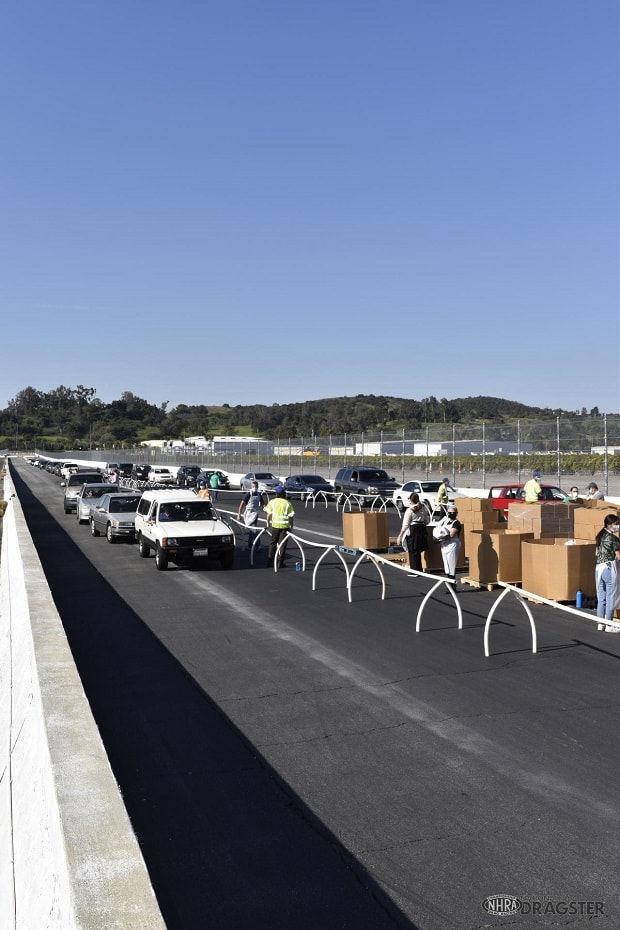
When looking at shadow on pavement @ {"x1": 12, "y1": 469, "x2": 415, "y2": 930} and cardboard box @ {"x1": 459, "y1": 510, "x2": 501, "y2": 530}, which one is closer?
shadow on pavement @ {"x1": 12, "y1": 469, "x2": 415, "y2": 930}

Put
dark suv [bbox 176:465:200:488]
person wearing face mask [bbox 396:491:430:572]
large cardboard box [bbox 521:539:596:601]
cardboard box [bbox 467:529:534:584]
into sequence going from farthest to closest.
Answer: dark suv [bbox 176:465:200:488], person wearing face mask [bbox 396:491:430:572], cardboard box [bbox 467:529:534:584], large cardboard box [bbox 521:539:596:601]

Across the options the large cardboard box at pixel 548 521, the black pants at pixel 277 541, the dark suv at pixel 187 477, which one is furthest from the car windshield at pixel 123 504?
the dark suv at pixel 187 477

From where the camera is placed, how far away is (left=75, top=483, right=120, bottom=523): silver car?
3475cm

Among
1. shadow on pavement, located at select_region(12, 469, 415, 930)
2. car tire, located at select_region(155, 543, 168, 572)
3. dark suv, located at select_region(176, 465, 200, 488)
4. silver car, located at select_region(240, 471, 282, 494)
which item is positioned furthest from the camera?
dark suv, located at select_region(176, 465, 200, 488)

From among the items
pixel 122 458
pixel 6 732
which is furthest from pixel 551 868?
pixel 122 458

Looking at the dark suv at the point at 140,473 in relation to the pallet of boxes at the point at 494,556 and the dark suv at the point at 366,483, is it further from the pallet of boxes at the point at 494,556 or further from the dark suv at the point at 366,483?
the pallet of boxes at the point at 494,556

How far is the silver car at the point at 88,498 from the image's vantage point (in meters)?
34.8

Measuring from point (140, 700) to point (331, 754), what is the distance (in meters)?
2.72

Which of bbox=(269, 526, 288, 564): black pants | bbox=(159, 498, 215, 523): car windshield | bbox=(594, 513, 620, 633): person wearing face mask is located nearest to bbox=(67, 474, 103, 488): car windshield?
bbox=(159, 498, 215, 523): car windshield

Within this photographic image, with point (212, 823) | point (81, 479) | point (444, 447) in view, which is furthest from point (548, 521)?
point (444, 447)

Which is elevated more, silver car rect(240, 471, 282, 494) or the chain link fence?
the chain link fence

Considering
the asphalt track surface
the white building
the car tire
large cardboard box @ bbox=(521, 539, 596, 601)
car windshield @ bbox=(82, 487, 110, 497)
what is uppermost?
the white building

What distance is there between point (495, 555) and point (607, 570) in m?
4.08

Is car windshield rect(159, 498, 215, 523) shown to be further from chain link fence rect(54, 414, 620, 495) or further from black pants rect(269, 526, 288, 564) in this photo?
chain link fence rect(54, 414, 620, 495)
